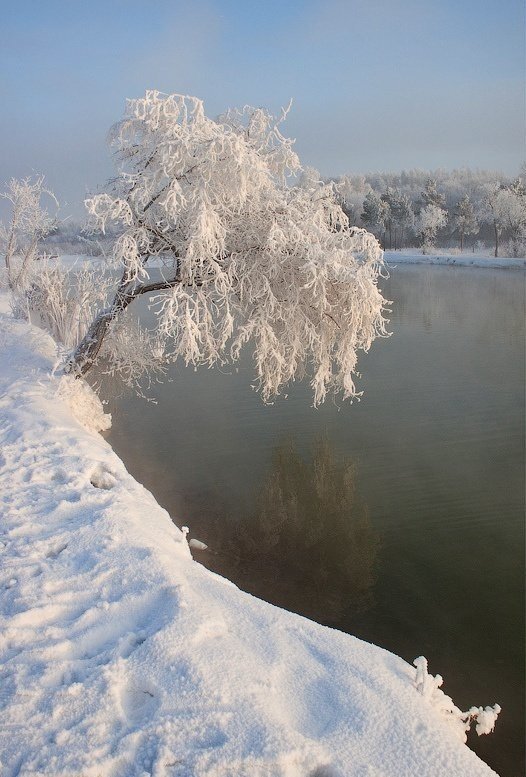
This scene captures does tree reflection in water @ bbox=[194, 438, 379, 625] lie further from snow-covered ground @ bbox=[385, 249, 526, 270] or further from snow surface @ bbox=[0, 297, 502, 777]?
snow-covered ground @ bbox=[385, 249, 526, 270]

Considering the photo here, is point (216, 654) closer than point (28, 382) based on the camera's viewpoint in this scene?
Yes

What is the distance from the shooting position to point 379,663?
14.0 feet

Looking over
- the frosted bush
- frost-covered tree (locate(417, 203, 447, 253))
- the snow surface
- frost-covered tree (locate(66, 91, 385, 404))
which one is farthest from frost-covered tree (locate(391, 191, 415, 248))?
the frosted bush

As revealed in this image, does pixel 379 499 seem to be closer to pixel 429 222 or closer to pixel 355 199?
pixel 429 222

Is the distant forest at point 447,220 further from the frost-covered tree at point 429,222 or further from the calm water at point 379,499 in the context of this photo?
the calm water at point 379,499

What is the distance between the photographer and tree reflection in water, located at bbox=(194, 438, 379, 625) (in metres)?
6.62

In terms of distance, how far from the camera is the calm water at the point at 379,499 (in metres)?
6.00

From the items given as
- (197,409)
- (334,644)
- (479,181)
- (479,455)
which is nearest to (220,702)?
(334,644)

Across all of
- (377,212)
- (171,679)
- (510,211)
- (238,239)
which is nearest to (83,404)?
(238,239)

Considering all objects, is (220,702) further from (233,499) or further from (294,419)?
(294,419)

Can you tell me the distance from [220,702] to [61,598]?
1.73 metres

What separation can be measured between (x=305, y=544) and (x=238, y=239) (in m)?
5.30

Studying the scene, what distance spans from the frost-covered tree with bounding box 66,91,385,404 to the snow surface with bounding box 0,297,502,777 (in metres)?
4.71

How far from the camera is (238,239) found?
9.91m
